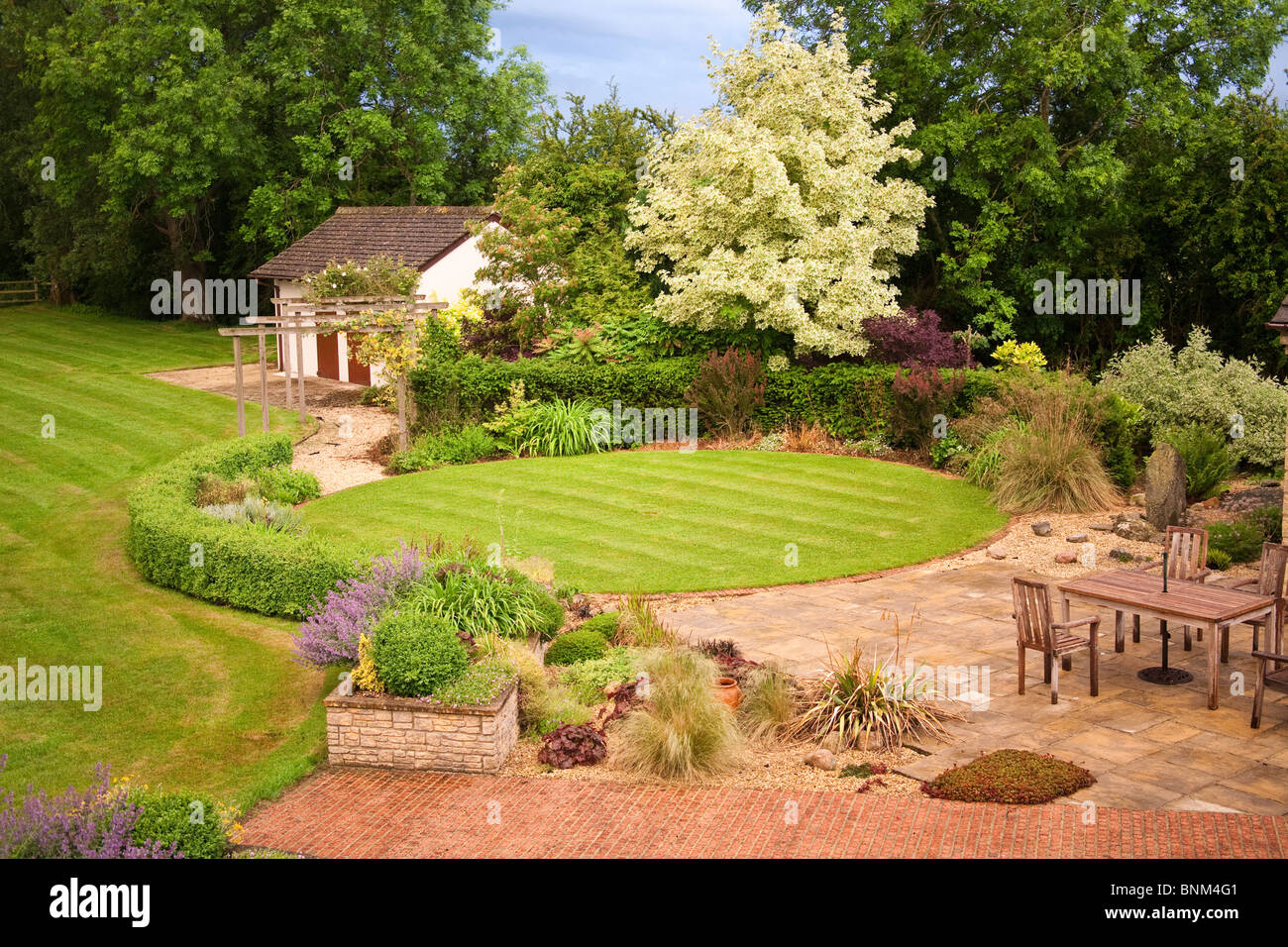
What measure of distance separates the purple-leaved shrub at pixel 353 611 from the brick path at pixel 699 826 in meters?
1.80

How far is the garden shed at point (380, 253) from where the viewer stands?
3045 cm

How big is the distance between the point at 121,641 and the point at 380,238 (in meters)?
20.9

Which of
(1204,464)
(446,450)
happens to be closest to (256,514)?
(446,450)

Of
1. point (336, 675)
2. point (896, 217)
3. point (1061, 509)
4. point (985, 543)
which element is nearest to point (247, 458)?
point (336, 675)

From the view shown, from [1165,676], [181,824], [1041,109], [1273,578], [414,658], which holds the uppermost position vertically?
[1041,109]

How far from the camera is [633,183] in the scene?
99.4 ft

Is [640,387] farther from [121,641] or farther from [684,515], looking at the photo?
[121,641]

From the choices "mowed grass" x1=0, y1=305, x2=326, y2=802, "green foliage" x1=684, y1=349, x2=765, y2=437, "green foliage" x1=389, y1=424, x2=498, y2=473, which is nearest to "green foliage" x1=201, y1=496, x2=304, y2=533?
"mowed grass" x1=0, y1=305, x2=326, y2=802

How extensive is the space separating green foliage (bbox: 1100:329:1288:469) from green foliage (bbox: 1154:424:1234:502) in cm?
110

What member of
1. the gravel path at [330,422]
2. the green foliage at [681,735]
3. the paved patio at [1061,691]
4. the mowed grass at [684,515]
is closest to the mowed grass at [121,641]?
the gravel path at [330,422]

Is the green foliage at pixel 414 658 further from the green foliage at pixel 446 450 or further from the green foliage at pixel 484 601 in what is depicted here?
the green foliage at pixel 446 450

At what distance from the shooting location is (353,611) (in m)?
10.9

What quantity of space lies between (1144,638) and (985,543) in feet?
14.2
